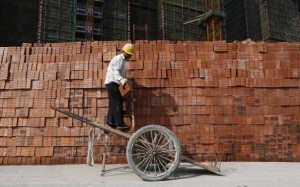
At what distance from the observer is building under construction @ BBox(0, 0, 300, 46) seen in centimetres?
3462

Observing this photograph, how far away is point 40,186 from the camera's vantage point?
3848 mm

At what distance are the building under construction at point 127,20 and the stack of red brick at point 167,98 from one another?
83.2 ft

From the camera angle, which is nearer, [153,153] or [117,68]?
[153,153]

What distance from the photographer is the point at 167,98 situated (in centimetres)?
605

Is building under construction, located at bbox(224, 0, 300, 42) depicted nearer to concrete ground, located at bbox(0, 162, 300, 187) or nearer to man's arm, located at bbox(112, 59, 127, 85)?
concrete ground, located at bbox(0, 162, 300, 187)

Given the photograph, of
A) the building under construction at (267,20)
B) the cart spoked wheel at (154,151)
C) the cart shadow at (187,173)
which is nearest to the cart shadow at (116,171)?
the cart spoked wheel at (154,151)

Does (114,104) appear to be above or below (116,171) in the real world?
above

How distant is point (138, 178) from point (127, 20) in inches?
1385

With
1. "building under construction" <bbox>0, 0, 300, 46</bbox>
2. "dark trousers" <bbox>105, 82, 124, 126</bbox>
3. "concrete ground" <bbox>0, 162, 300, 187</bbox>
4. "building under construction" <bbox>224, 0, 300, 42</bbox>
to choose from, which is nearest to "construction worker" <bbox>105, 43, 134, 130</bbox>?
"dark trousers" <bbox>105, 82, 124, 126</bbox>

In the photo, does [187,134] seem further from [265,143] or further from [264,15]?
[264,15]

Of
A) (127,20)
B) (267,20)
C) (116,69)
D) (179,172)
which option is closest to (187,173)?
(179,172)

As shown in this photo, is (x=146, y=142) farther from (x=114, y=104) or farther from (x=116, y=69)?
(x=116, y=69)

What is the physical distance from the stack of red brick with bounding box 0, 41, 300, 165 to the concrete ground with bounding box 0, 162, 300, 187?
1.50ft

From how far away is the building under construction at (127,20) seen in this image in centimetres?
3462
